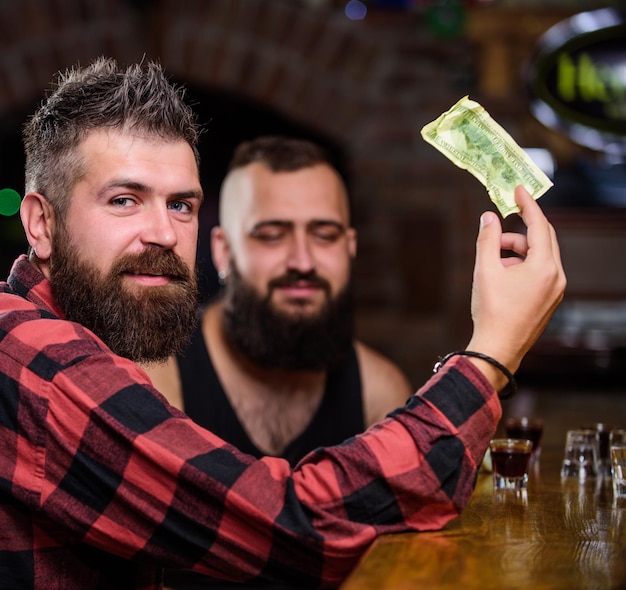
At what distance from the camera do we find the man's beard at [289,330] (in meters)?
2.43

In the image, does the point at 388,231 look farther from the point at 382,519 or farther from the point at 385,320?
the point at 382,519

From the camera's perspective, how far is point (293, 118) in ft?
14.1

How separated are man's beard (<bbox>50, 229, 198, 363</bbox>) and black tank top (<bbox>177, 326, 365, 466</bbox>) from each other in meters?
1.00

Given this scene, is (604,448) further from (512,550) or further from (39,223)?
(39,223)

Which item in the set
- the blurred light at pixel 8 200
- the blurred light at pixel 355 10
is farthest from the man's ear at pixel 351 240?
the blurred light at pixel 8 200

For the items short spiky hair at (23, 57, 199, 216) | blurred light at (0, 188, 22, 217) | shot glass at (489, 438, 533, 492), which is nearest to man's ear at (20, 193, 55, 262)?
short spiky hair at (23, 57, 199, 216)

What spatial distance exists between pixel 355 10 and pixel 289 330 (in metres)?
2.28

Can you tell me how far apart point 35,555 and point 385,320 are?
3.20m

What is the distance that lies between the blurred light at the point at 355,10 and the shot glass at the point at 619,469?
3.09 m

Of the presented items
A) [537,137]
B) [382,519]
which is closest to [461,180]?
[537,137]

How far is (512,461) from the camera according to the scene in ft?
5.23

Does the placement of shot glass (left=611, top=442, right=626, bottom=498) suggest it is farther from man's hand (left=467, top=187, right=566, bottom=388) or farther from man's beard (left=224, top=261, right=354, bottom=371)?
man's beard (left=224, top=261, right=354, bottom=371)

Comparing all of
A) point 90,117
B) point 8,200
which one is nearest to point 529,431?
point 90,117

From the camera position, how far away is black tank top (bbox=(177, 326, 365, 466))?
2365 mm
